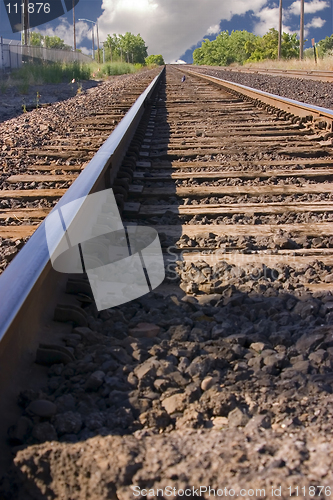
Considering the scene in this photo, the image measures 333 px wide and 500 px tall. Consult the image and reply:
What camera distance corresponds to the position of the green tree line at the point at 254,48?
196ft

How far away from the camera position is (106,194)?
289 centimetres

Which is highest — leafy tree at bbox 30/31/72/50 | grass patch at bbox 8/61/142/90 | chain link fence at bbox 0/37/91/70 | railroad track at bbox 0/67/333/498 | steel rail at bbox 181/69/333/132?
leafy tree at bbox 30/31/72/50

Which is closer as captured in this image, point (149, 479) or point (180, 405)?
point (149, 479)

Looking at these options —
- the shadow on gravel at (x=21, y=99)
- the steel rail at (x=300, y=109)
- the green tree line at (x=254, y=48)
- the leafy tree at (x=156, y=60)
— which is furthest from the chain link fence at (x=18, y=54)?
the leafy tree at (x=156, y=60)

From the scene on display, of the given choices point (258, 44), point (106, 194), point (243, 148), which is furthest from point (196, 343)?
point (258, 44)

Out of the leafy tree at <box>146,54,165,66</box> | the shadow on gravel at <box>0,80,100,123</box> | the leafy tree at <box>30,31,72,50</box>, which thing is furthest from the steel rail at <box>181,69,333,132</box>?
the leafy tree at <box>146,54,165,66</box>

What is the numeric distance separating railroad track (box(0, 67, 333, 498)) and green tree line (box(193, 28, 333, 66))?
44349 millimetres

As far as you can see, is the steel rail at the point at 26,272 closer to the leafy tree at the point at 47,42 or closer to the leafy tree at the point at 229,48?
the leafy tree at the point at 47,42

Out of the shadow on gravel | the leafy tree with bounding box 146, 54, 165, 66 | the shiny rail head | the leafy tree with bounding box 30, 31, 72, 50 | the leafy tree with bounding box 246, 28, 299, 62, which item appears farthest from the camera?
the leafy tree with bounding box 146, 54, 165, 66

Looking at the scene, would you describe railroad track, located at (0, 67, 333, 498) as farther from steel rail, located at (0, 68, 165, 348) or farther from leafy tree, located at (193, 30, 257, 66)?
leafy tree, located at (193, 30, 257, 66)

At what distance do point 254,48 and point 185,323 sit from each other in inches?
2995

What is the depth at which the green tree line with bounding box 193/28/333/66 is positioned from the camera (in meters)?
59.6

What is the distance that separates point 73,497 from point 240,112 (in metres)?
6.58

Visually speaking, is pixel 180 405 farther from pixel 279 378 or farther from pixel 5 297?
pixel 5 297
